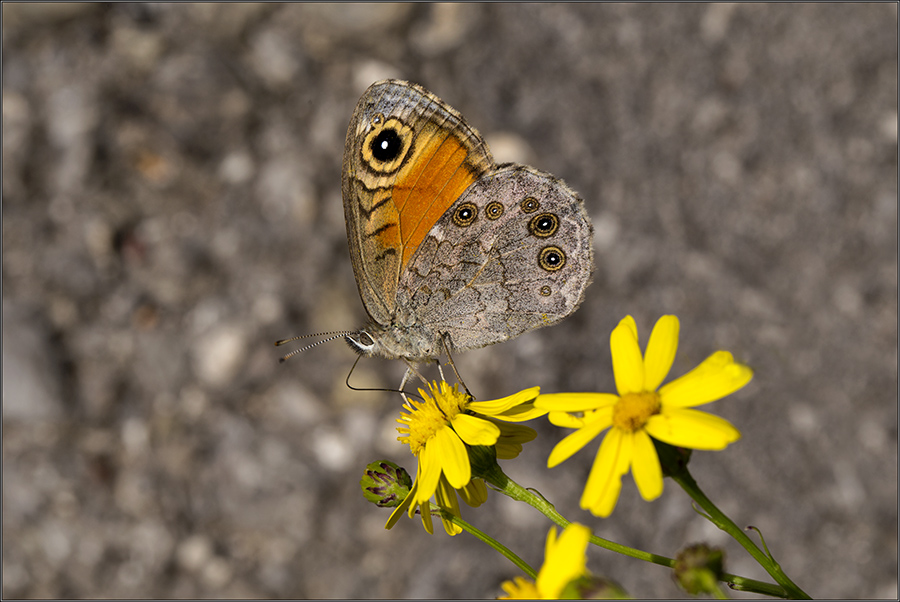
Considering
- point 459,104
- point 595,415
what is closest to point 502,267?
point 595,415

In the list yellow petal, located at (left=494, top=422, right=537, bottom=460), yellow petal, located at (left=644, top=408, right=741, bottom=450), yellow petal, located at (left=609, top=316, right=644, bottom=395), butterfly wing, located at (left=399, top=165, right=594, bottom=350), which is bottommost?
yellow petal, located at (left=494, top=422, right=537, bottom=460)

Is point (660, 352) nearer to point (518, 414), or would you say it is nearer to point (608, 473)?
point (608, 473)

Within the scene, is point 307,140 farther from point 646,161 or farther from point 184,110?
point 646,161

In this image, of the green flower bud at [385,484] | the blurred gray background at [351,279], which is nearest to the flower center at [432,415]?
the green flower bud at [385,484]

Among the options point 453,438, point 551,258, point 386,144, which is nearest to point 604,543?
point 453,438

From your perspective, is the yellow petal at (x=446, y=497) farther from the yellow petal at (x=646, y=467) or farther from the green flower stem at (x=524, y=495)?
the yellow petal at (x=646, y=467)

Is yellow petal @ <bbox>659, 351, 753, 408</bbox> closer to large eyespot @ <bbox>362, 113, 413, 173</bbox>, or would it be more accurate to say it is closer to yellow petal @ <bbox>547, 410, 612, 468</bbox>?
yellow petal @ <bbox>547, 410, 612, 468</bbox>

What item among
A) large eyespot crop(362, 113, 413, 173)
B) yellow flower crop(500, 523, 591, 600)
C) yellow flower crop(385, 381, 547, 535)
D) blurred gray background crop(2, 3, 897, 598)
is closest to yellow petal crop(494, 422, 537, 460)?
yellow flower crop(385, 381, 547, 535)
